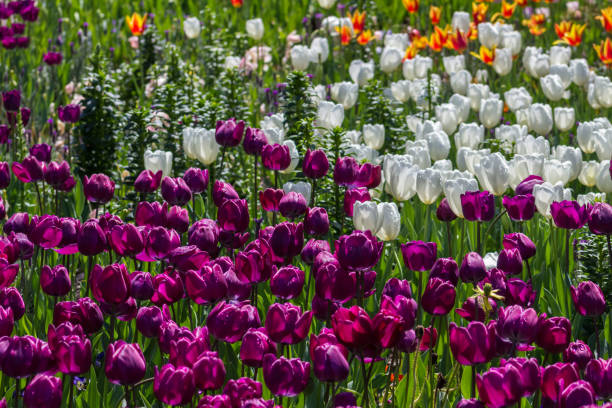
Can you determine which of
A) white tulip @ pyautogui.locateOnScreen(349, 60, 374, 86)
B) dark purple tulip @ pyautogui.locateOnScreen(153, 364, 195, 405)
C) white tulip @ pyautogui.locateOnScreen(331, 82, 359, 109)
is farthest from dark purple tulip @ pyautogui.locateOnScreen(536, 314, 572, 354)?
white tulip @ pyautogui.locateOnScreen(349, 60, 374, 86)

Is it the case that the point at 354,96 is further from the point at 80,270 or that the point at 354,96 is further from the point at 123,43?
the point at 123,43

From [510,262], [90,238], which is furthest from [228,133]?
[510,262]

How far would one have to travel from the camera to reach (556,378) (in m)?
1.86

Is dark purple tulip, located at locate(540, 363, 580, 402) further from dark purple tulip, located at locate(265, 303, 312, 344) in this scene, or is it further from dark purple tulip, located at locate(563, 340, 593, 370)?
dark purple tulip, located at locate(265, 303, 312, 344)

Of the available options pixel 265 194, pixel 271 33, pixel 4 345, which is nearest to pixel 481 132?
pixel 265 194

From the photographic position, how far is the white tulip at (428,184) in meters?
3.38

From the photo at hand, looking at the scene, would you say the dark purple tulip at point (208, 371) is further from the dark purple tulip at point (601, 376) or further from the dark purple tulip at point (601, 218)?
the dark purple tulip at point (601, 218)

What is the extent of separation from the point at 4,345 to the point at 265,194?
1367 mm

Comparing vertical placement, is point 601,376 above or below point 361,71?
below

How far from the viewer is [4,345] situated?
1906mm

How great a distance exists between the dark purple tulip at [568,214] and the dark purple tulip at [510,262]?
0.37 metres

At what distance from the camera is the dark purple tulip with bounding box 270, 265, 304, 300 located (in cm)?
229

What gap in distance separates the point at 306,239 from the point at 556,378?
1981 mm

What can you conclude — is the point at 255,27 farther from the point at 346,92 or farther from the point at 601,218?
the point at 601,218
